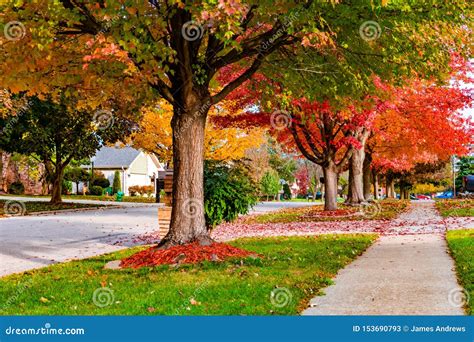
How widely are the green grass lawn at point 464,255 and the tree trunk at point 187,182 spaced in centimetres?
474

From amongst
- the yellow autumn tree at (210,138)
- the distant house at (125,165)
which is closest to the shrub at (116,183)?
the distant house at (125,165)

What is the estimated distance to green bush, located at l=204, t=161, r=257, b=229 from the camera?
13188 mm

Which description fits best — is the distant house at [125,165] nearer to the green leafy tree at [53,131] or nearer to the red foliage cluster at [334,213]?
the green leafy tree at [53,131]

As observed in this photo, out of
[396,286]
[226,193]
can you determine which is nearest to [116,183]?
[226,193]

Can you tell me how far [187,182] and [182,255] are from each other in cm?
166

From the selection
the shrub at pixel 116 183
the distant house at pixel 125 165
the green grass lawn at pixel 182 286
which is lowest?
the green grass lawn at pixel 182 286

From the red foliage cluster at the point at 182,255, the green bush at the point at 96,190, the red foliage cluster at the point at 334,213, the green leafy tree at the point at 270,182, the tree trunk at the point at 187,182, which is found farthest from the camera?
the green leafy tree at the point at 270,182

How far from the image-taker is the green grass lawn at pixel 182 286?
22.8 ft

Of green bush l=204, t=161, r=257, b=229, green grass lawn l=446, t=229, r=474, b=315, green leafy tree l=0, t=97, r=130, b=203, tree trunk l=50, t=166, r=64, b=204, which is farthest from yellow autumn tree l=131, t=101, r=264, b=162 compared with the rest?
green bush l=204, t=161, r=257, b=229

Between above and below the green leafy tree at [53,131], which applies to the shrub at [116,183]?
below

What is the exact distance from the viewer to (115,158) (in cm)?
6862

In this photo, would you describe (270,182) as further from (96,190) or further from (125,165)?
(96,190)

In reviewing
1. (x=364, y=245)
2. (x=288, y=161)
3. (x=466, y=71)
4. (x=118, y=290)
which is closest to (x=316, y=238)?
(x=364, y=245)

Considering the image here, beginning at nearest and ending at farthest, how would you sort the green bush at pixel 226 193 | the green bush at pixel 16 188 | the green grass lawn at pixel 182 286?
1. the green grass lawn at pixel 182 286
2. the green bush at pixel 226 193
3. the green bush at pixel 16 188
